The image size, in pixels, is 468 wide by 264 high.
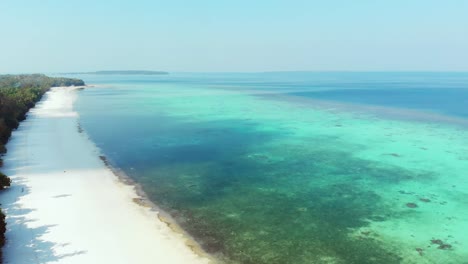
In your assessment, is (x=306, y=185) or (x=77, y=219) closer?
(x=77, y=219)

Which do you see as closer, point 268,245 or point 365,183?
point 268,245

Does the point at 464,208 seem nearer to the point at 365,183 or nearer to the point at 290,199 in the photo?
the point at 365,183

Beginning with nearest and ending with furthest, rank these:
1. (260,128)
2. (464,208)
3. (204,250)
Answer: (204,250), (464,208), (260,128)

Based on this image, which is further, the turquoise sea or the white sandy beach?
the turquoise sea

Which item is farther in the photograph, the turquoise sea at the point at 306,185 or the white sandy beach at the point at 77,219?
the turquoise sea at the point at 306,185

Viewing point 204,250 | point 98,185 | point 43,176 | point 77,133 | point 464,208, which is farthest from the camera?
point 77,133

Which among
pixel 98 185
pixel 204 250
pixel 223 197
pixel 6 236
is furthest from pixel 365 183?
pixel 6 236
